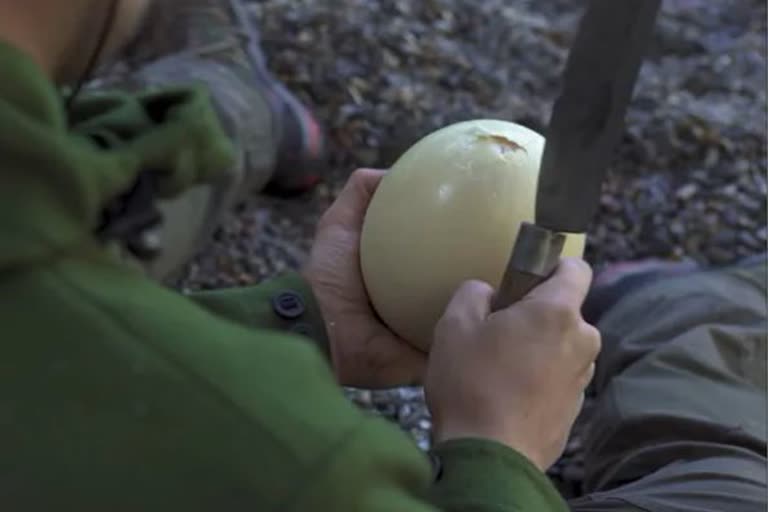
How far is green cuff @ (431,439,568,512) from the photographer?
836 millimetres

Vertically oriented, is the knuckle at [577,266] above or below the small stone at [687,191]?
above

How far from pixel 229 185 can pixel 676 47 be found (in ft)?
2.86

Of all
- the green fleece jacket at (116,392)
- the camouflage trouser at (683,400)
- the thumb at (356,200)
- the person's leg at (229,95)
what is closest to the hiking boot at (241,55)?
the person's leg at (229,95)

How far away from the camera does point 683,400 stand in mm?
1437

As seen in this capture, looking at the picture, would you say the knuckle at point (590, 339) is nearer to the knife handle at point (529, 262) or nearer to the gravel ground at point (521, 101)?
the knife handle at point (529, 262)

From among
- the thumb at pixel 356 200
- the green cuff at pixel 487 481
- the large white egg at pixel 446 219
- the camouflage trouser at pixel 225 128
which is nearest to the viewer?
the green cuff at pixel 487 481

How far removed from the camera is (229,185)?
1800mm

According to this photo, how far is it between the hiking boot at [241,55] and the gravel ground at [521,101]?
0.04 metres

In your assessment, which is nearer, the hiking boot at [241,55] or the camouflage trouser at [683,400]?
the camouflage trouser at [683,400]

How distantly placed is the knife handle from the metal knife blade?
0.5 inches

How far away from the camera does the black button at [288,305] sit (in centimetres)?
114

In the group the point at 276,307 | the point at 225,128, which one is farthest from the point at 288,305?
the point at 225,128

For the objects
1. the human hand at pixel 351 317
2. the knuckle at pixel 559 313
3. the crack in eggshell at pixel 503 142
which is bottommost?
the human hand at pixel 351 317

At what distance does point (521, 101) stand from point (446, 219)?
96 centimetres
